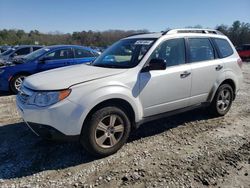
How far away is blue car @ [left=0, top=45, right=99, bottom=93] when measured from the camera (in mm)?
8539

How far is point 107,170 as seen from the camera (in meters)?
3.65

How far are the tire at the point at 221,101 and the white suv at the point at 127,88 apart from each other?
2cm

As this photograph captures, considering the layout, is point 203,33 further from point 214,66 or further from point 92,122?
point 92,122

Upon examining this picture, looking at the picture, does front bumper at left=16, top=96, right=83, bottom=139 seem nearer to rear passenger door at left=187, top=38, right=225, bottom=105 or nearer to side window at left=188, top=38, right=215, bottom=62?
rear passenger door at left=187, top=38, right=225, bottom=105

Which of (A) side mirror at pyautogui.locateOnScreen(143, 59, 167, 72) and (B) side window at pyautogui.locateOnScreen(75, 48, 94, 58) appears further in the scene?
(B) side window at pyautogui.locateOnScreen(75, 48, 94, 58)

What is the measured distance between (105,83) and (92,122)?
0.59 meters

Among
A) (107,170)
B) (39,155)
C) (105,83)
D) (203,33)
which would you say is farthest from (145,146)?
(203,33)

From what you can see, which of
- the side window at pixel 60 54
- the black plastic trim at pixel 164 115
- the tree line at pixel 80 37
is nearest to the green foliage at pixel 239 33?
the tree line at pixel 80 37

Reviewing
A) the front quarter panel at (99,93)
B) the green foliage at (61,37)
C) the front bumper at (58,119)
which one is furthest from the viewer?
the green foliage at (61,37)

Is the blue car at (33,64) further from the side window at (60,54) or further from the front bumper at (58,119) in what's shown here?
the front bumper at (58,119)

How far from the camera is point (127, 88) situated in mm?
4062

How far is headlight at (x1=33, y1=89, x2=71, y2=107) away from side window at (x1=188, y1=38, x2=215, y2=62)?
2.55m

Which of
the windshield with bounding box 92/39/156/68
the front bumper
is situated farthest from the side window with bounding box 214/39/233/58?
the front bumper

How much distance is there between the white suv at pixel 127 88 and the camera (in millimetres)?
3619
